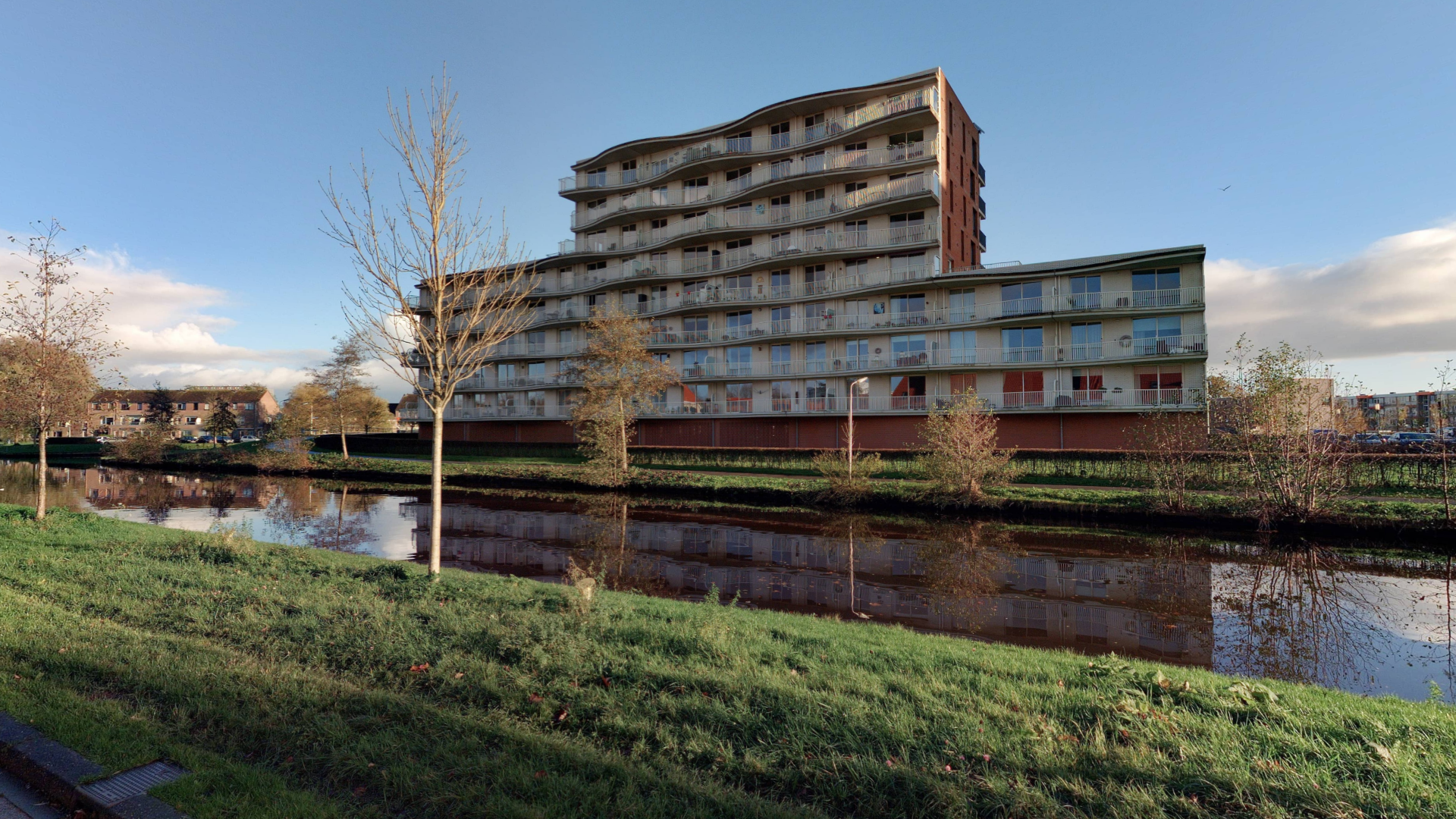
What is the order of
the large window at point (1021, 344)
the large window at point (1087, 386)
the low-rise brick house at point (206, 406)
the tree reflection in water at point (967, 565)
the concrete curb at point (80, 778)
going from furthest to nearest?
the low-rise brick house at point (206, 406) < the large window at point (1021, 344) < the large window at point (1087, 386) < the tree reflection in water at point (967, 565) < the concrete curb at point (80, 778)

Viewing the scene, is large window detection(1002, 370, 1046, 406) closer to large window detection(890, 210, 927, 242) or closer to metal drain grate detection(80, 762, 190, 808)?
large window detection(890, 210, 927, 242)

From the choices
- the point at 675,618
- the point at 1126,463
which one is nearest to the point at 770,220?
the point at 1126,463

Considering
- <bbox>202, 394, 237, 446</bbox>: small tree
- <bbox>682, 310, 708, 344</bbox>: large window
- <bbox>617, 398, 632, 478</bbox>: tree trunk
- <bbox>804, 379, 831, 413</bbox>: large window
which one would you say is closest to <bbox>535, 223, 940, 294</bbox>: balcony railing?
<bbox>682, 310, 708, 344</bbox>: large window

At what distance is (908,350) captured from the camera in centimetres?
4034

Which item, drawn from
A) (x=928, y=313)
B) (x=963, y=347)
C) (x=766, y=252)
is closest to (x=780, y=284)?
(x=766, y=252)

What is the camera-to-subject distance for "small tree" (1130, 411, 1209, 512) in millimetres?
21234

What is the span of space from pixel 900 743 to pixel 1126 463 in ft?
85.7

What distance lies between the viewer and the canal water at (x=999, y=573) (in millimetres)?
9352

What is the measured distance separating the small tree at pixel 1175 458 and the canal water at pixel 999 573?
7.62 feet

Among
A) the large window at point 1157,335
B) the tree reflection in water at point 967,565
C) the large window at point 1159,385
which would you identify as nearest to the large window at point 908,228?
the large window at point 1157,335

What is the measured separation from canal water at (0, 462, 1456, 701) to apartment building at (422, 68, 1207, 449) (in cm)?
1845

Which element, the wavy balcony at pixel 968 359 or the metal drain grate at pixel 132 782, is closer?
the metal drain grate at pixel 132 782

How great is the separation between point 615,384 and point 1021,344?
74.8ft

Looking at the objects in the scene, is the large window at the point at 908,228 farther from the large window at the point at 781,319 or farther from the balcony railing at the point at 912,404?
the balcony railing at the point at 912,404
